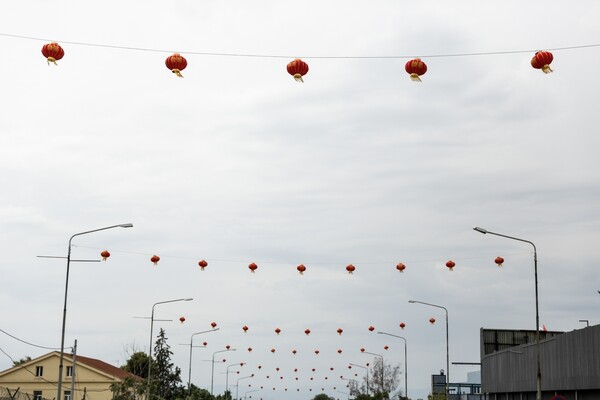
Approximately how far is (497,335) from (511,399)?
1287cm

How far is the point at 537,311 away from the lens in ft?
137

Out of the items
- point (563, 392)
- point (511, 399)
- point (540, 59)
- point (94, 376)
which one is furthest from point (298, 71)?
point (94, 376)

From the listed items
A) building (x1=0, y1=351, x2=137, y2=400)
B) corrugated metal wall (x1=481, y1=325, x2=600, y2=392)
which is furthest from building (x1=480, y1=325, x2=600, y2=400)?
building (x1=0, y1=351, x2=137, y2=400)

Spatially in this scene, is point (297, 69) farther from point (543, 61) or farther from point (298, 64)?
point (543, 61)

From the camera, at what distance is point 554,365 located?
183ft

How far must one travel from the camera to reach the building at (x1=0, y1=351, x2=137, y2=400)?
9794 centimetres

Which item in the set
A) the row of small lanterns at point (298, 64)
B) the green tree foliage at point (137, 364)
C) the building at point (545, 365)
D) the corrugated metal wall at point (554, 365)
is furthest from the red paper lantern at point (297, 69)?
the green tree foliage at point (137, 364)

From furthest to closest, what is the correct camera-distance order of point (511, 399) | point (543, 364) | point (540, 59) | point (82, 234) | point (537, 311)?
point (511, 399) < point (543, 364) < point (82, 234) < point (537, 311) < point (540, 59)

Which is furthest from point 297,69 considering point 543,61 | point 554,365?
point 554,365

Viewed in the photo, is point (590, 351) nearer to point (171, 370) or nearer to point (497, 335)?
point (497, 335)

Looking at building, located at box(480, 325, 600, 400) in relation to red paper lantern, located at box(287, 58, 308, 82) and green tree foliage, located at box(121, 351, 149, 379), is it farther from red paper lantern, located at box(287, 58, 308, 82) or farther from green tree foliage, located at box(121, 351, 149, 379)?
green tree foliage, located at box(121, 351, 149, 379)

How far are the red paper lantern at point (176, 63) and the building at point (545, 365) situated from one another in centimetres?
2426

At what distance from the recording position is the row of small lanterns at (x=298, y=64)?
24.6 meters

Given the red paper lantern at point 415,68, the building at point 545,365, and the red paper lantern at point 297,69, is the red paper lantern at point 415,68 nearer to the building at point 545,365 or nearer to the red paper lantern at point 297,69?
the red paper lantern at point 297,69
